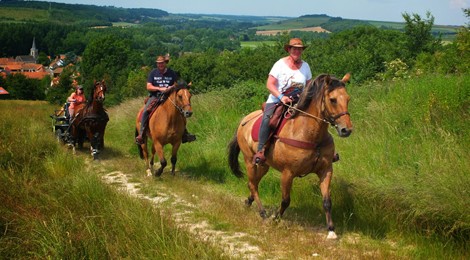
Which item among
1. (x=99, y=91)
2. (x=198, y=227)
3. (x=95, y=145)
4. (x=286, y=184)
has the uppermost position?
(x=286, y=184)

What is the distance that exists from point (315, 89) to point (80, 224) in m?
3.66

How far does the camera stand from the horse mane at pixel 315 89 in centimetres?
616

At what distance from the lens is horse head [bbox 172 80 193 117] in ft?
33.0

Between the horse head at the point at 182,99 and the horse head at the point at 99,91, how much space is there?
394 centimetres

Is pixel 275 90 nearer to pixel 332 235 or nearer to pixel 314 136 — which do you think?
pixel 314 136

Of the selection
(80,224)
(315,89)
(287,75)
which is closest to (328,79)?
(315,89)

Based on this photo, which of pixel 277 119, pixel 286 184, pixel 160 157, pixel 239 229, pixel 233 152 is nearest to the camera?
pixel 286 184

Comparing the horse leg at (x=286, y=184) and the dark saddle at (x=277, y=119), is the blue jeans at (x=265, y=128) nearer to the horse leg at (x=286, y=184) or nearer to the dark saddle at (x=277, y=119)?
the dark saddle at (x=277, y=119)

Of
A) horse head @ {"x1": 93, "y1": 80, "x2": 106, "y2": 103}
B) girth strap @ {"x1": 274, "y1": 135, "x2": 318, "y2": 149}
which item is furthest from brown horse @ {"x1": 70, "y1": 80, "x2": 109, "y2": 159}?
girth strap @ {"x1": 274, "y1": 135, "x2": 318, "y2": 149}

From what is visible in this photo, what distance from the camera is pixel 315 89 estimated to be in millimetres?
6484

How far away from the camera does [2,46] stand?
176 meters

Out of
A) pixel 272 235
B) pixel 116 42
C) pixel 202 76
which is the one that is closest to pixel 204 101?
pixel 272 235

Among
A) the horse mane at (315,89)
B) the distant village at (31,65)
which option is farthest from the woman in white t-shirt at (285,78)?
the distant village at (31,65)

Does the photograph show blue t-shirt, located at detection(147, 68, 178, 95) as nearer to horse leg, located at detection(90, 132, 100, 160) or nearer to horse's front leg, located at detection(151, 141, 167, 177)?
horse's front leg, located at detection(151, 141, 167, 177)
